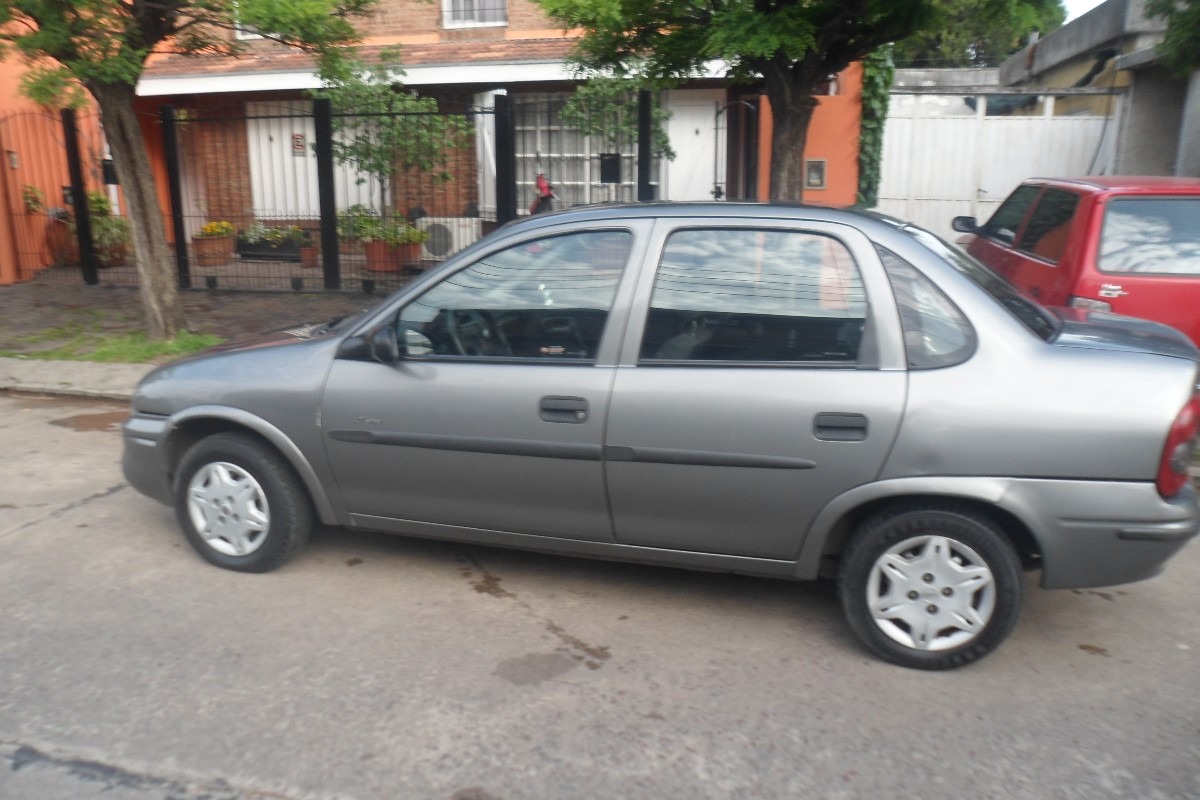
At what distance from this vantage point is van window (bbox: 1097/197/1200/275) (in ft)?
21.0

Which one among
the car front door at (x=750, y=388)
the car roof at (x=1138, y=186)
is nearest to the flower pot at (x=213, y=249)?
the car roof at (x=1138, y=186)

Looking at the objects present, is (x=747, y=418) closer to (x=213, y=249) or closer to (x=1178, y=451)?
(x=1178, y=451)

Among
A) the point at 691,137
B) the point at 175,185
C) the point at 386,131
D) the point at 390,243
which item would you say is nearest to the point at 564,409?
the point at 386,131

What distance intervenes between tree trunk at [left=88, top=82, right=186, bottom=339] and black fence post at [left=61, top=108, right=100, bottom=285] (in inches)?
170

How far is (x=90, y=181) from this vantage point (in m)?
16.5

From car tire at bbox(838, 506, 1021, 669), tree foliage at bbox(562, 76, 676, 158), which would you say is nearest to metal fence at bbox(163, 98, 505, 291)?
tree foliage at bbox(562, 76, 676, 158)

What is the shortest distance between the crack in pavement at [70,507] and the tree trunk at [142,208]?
431 centimetres

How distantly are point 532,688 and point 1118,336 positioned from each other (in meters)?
2.69

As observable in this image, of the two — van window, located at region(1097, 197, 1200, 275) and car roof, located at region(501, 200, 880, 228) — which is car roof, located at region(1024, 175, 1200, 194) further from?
car roof, located at region(501, 200, 880, 228)

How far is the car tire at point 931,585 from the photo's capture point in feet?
12.5

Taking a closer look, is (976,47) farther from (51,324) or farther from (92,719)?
(92,719)

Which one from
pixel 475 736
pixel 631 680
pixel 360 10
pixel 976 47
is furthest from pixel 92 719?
pixel 976 47

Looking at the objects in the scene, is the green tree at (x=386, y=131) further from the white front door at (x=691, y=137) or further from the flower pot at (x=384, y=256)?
the white front door at (x=691, y=137)

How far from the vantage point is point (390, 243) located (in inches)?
531
